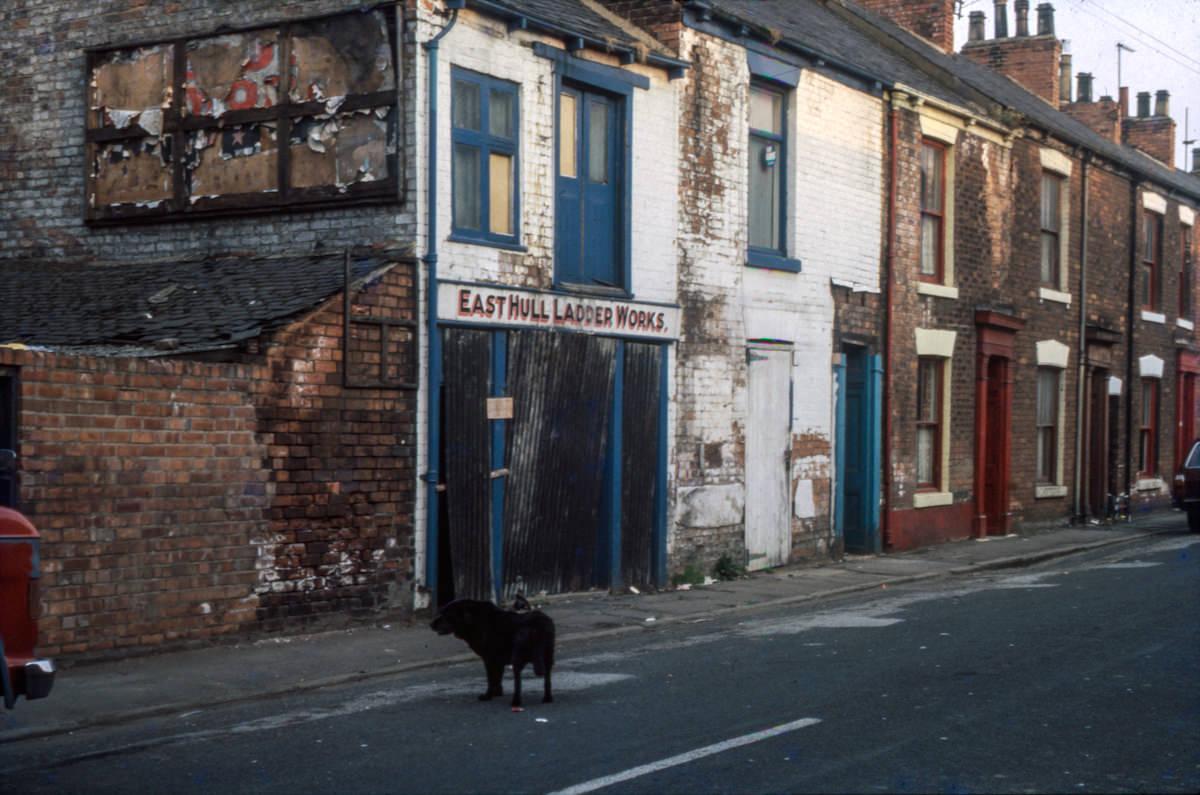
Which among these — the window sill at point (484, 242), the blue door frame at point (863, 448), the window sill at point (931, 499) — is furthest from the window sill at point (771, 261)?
the window sill at point (931, 499)

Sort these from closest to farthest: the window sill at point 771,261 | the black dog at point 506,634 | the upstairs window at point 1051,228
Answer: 1. the black dog at point 506,634
2. the window sill at point 771,261
3. the upstairs window at point 1051,228

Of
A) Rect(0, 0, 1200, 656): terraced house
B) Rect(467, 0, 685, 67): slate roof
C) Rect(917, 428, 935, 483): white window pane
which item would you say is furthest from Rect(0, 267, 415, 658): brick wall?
Rect(917, 428, 935, 483): white window pane

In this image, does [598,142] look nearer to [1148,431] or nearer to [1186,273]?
[1148,431]

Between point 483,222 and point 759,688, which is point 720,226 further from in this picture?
point 759,688

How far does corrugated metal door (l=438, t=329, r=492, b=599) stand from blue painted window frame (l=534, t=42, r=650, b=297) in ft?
5.61

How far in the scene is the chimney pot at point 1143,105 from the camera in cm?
3566

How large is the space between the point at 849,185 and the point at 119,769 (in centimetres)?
1430

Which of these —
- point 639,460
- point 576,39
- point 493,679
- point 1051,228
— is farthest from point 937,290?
point 493,679

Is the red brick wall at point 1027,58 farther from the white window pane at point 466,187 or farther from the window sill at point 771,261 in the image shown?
the white window pane at point 466,187

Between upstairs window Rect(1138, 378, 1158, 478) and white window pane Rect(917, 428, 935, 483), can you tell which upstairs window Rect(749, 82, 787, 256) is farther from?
upstairs window Rect(1138, 378, 1158, 478)

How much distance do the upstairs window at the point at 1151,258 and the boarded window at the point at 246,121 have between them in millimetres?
21891

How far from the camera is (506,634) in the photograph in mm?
8445

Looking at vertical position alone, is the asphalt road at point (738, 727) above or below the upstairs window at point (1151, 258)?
below

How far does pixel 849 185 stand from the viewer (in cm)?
1895
